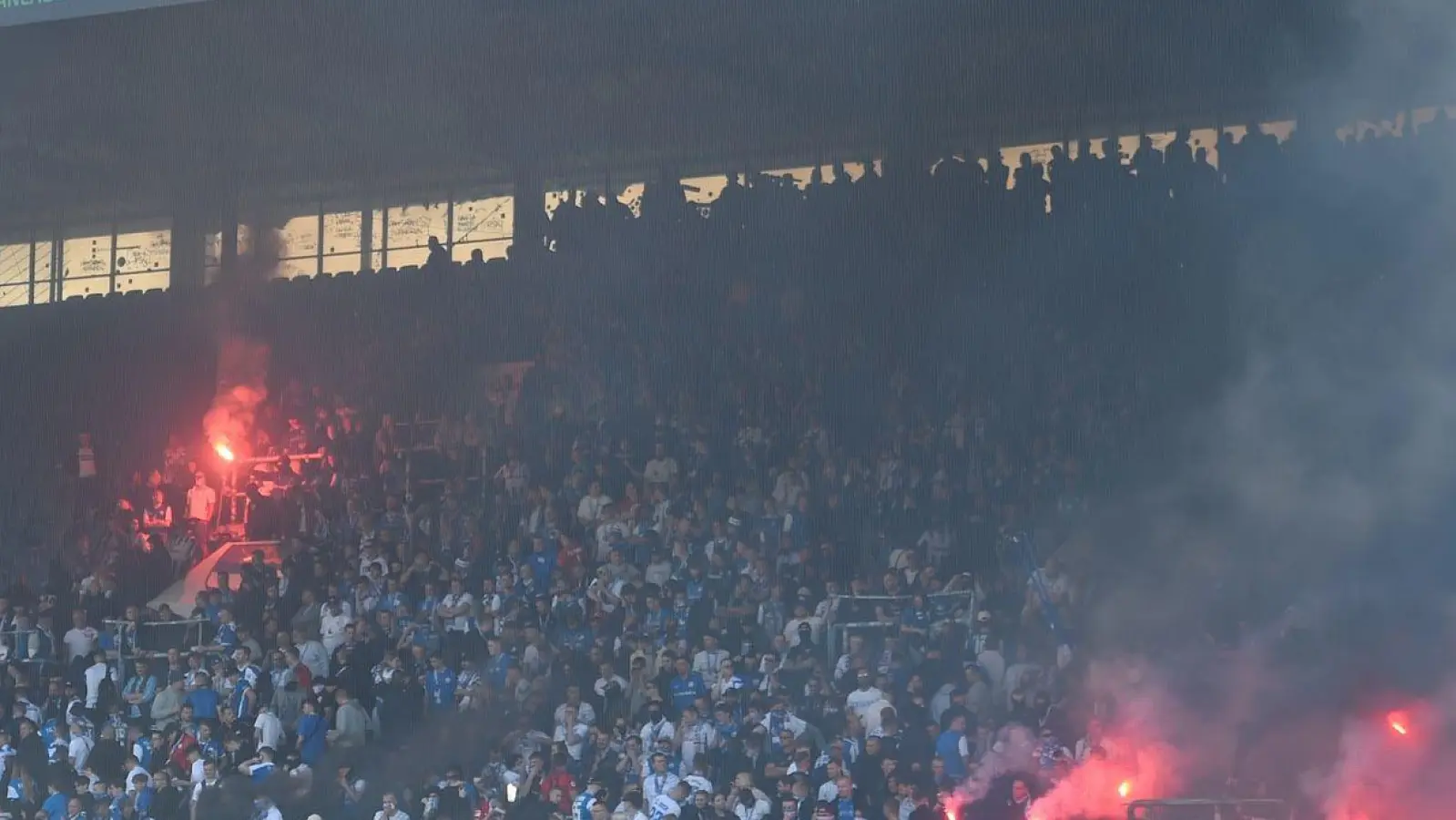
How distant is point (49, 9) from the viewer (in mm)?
14812

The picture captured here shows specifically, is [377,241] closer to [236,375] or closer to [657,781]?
[236,375]

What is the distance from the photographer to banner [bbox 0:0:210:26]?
14805 mm

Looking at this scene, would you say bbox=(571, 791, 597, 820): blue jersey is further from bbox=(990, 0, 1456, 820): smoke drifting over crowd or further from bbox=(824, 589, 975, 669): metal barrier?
bbox=(990, 0, 1456, 820): smoke drifting over crowd

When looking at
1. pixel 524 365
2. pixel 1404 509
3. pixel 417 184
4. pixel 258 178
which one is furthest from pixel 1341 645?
pixel 258 178

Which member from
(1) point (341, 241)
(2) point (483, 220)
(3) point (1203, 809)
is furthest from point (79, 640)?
(3) point (1203, 809)

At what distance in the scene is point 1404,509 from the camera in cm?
1471

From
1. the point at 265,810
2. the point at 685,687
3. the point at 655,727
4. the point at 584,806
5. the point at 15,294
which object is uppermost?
the point at 15,294

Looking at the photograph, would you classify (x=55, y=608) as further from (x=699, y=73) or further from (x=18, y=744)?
(x=699, y=73)

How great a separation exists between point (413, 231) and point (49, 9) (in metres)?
8.10

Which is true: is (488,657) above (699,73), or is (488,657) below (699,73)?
below

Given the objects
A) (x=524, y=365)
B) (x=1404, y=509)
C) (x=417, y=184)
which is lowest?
(x=1404, y=509)

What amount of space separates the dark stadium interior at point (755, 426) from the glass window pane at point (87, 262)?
1.38m

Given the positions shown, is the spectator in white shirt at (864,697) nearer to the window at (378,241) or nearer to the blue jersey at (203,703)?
the blue jersey at (203,703)

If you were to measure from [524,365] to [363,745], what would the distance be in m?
5.44
